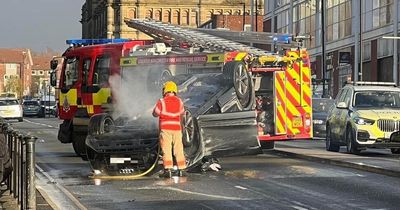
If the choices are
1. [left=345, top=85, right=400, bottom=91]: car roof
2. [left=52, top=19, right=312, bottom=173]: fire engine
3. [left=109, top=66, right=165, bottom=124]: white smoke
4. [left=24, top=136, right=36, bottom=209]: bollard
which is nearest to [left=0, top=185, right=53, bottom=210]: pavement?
[left=24, top=136, right=36, bottom=209]: bollard

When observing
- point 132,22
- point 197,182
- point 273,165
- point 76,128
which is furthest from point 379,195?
point 132,22

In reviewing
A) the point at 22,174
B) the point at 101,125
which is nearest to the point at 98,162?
the point at 101,125

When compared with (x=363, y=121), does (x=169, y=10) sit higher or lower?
higher

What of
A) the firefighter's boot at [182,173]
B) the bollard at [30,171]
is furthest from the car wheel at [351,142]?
the bollard at [30,171]

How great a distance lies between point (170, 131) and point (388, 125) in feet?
25.0

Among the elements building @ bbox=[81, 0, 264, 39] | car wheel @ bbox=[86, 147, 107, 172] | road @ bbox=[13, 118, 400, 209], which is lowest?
road @ bbox=[13, 118, 400, 209]

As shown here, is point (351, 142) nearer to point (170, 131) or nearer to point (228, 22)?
point (170, 131)

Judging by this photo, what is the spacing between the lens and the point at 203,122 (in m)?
15.2

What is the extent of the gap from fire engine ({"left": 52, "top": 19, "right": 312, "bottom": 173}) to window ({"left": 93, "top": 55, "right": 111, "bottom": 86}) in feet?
0.15

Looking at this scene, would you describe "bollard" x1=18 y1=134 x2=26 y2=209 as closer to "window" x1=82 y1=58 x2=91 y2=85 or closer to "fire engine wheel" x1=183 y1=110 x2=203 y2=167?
"fire engine wheel" x1=183 y1=110 x2=203 y2=167

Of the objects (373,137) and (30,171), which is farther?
(373,137)

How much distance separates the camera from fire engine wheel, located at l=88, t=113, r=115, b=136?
15.4 m

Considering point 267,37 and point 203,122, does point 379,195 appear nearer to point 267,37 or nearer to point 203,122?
point 203,122

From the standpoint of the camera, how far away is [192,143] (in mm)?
15188
